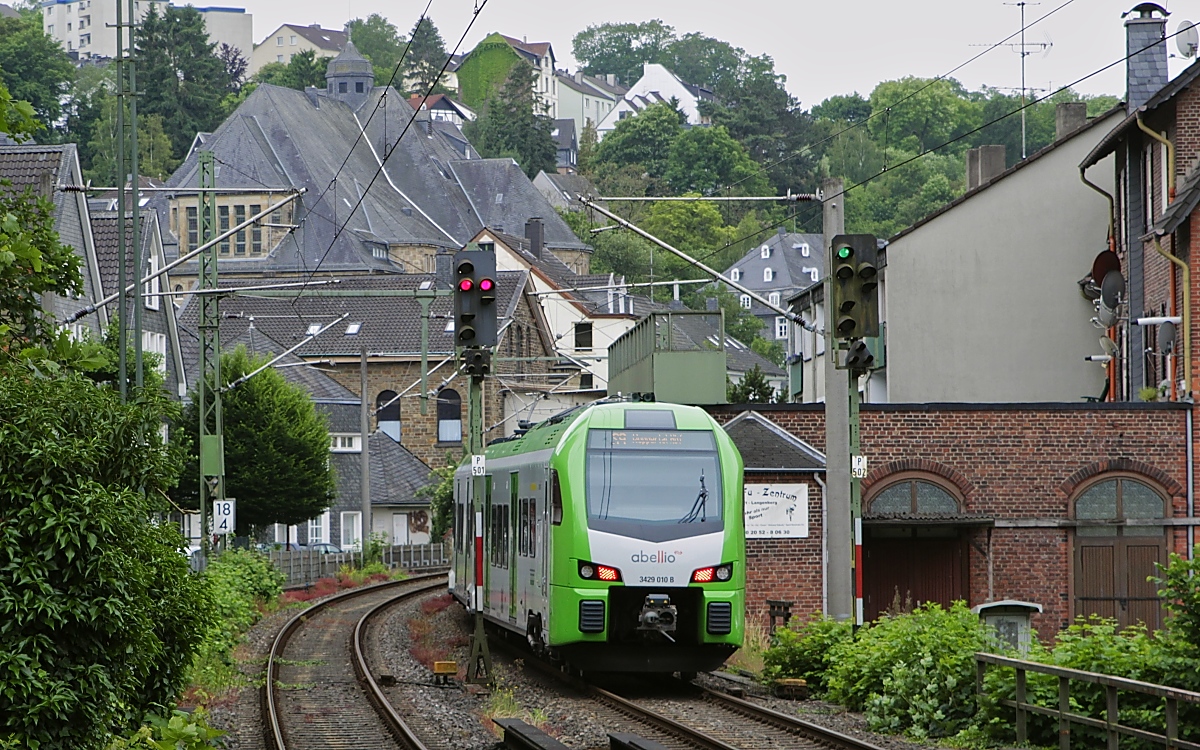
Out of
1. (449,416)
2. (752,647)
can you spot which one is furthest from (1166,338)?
(449,416)

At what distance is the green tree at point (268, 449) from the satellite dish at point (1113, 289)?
84.1 ft

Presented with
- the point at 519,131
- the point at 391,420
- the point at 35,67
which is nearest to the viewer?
the point at 391,420

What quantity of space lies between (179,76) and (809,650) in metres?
123

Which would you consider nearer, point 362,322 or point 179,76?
point 362,322

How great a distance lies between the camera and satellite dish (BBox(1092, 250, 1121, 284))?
109 ft

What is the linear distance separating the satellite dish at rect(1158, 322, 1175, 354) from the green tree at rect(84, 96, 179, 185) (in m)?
103

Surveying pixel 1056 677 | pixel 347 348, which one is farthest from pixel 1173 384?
pixel 347 348

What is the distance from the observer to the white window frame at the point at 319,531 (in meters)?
64.1

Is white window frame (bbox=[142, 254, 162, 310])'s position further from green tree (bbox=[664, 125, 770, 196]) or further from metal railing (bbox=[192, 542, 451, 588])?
green tree (bbox=[664, 125, 770, 196])

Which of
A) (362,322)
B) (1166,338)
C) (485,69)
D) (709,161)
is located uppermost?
(485,69)

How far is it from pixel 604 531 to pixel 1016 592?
12594 mm

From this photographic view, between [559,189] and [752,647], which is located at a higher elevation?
[559,189]

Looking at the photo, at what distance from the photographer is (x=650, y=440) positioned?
19.5m

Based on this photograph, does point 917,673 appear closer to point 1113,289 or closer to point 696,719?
point 696,719
